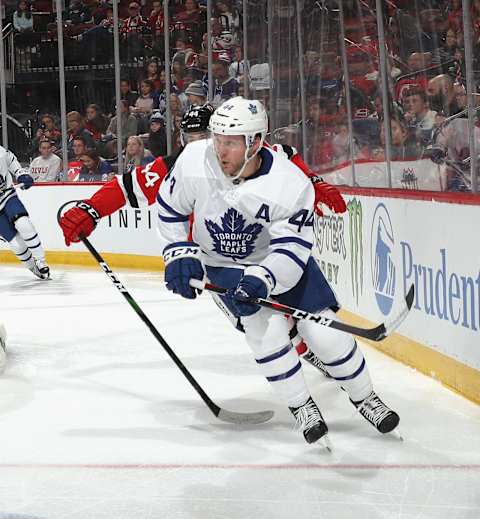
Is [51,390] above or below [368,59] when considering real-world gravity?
below

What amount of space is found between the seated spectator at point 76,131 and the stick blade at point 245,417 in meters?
5.86

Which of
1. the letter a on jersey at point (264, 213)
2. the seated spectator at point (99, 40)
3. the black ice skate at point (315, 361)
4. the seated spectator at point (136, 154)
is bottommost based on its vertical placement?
the black ice skate at point (315, 361)

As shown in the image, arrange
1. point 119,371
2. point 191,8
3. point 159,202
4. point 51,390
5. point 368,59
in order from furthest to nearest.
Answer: point 191,8 → point 368,59 → point 119,371 → point 51,390 → point 159,202

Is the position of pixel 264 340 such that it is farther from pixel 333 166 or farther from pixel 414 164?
pixel 333 166

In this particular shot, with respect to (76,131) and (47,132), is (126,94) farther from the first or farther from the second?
(47,132)

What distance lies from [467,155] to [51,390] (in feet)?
5.83

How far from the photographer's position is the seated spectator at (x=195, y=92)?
8555 millimetres

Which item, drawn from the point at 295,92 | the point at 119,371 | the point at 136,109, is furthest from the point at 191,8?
the point at 119,371

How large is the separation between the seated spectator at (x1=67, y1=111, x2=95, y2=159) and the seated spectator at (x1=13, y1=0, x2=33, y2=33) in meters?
0.90

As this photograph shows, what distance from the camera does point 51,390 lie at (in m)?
3.87

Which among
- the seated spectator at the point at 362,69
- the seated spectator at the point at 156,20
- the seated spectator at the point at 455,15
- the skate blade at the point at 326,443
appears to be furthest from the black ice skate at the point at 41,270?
the skate blade at the point at 326,443

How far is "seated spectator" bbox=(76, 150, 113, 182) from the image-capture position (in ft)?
28.6

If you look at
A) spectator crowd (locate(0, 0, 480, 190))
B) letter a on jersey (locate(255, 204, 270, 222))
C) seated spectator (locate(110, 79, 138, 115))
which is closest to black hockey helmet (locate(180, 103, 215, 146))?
letter a on jersey (locate(255, 204, 270, 222))

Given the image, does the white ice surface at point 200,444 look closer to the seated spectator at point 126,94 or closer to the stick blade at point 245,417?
the stick blade at point 245,417
